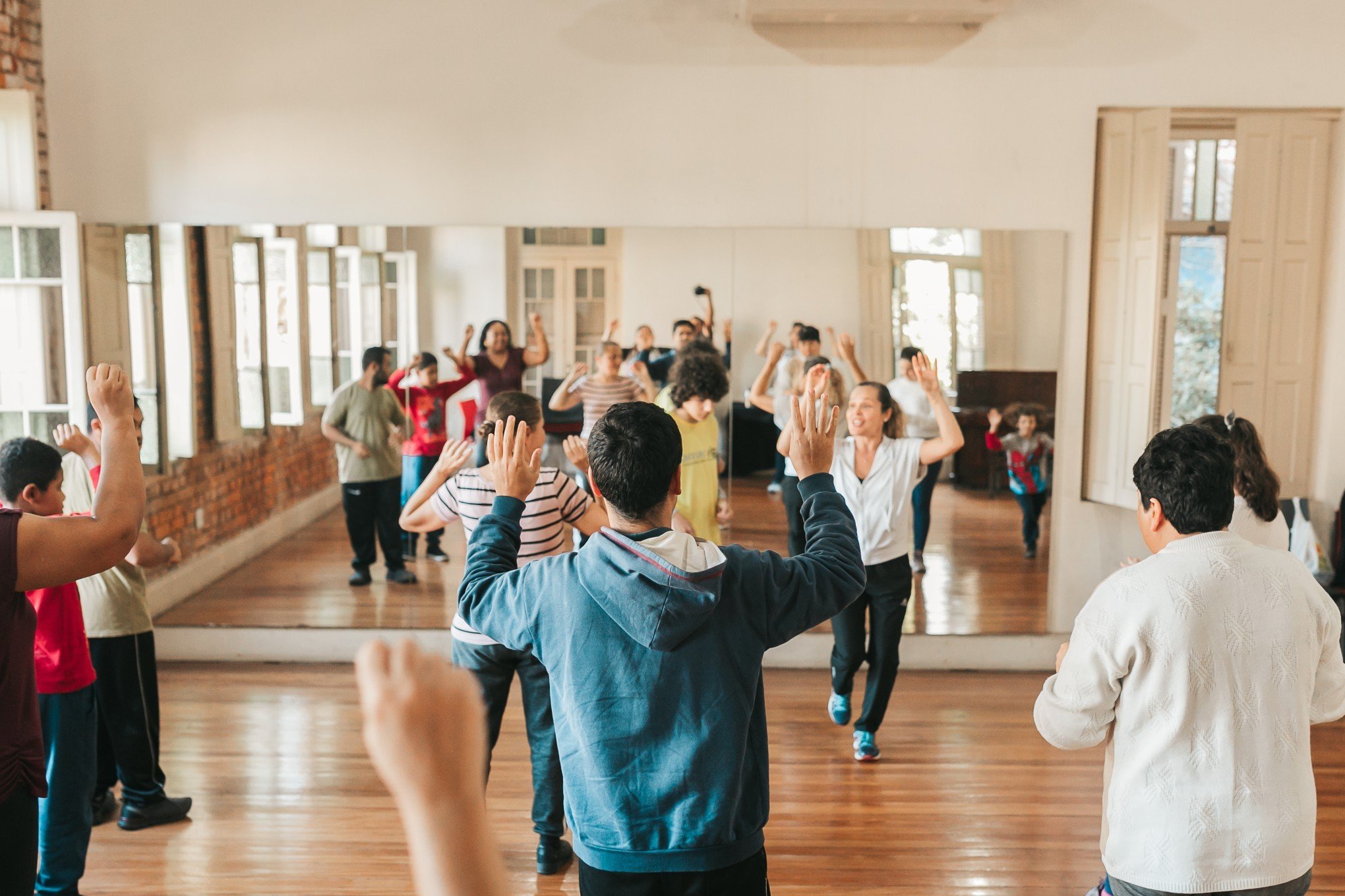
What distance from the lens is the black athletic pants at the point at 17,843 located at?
218cm

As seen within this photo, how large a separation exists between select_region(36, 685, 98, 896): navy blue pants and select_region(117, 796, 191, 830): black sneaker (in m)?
0.62

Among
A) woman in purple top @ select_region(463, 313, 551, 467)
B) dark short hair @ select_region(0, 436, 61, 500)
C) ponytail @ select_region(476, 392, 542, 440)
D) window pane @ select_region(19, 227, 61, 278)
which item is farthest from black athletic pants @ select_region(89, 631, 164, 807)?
window pane @ select_region(19, 227, 61, 278)

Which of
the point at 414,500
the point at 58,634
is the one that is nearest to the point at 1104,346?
the point at 414,500

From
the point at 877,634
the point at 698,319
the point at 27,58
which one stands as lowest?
the point at 877,634

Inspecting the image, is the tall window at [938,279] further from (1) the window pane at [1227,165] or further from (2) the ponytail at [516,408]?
(2) the ponytail at [516,408]

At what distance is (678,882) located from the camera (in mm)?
1879

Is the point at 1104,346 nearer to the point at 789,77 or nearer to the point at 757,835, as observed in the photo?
the point at 789,77

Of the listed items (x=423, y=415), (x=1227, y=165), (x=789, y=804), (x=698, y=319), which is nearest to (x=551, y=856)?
(x=789, y=804)

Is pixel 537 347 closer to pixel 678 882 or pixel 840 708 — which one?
pixel 840 708

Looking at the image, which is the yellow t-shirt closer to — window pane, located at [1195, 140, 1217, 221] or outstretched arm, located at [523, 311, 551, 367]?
outstretched arm, located at [523, 311, 551, 367]

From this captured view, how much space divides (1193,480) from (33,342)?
502cm

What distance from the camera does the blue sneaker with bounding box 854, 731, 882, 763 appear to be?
432 centimetres

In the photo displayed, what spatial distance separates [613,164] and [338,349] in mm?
1623

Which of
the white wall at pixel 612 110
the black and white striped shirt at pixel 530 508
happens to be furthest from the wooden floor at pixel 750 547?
the black and white striped shirt at pixel 530 508
